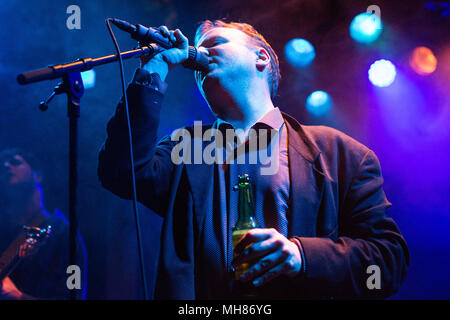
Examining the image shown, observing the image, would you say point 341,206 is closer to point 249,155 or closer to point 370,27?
point 249,155

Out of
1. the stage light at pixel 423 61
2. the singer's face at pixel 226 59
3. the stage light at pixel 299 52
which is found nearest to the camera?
the singer's face at pixel 226 59

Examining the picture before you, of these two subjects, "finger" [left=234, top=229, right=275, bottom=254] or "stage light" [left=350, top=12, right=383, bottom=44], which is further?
"stage light" [left=350, top=12, right=383, bottom=44]

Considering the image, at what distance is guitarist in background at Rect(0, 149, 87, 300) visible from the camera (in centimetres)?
271

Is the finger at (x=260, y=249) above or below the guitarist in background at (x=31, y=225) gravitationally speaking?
above

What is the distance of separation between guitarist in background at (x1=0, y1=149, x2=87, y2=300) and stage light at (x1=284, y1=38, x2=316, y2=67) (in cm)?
241

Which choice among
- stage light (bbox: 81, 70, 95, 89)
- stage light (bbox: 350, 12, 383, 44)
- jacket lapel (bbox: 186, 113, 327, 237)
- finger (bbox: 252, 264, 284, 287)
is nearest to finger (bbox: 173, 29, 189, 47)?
jacket lapel (bbox: 186, 113, 327, 237)

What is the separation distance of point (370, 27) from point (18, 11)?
3.07m

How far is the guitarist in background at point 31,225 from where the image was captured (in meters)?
2.71

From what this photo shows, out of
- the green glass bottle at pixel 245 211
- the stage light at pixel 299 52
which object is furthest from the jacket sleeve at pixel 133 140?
the stage light at pixel 299 52

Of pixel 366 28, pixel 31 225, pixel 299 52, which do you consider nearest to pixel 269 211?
pixel 299 52

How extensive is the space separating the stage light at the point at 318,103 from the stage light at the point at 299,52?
Answer: 30 centimetres

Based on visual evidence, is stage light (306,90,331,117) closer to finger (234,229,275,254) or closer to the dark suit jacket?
the dark suit jacket

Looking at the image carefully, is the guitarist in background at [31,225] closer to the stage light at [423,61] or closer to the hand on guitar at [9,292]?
the hand on guitar at [9,292]
